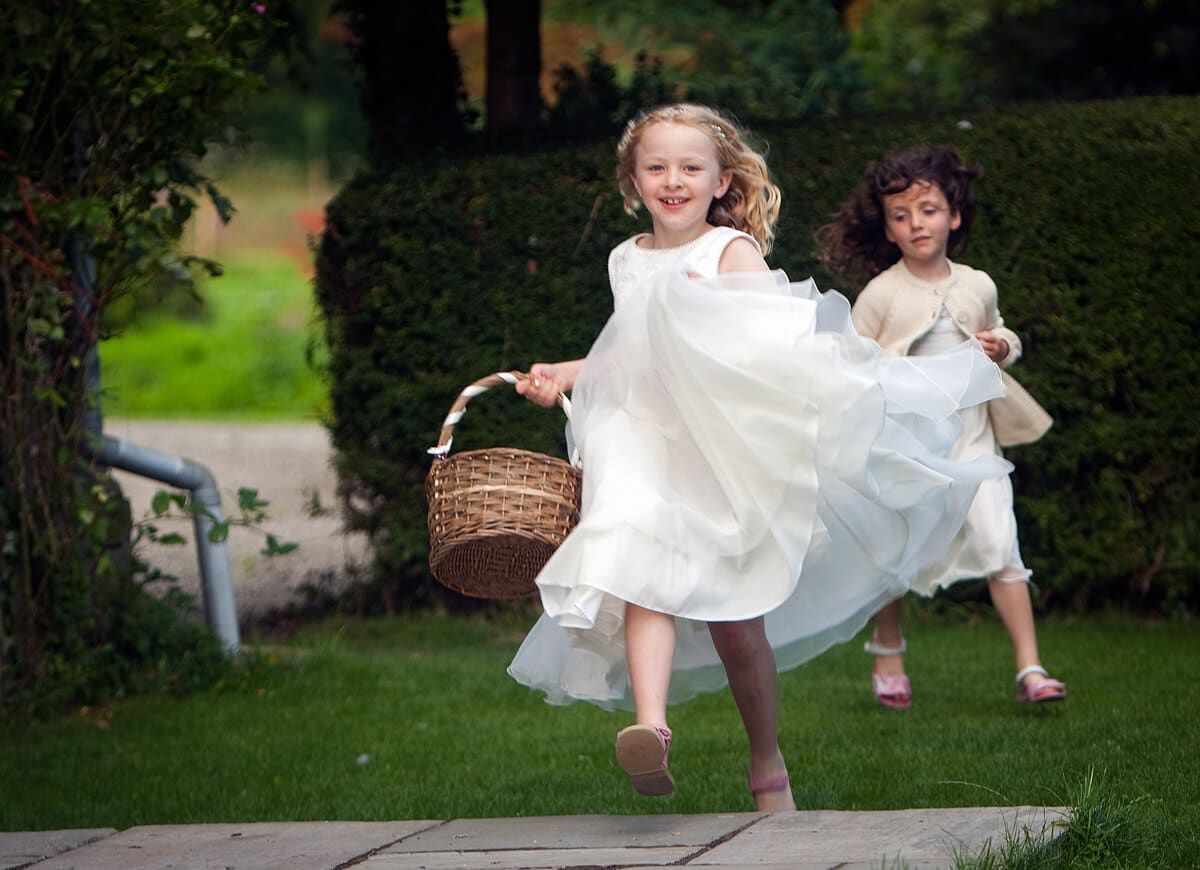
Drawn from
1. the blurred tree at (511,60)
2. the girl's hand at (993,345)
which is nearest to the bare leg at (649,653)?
the girl's hand at (993,345)

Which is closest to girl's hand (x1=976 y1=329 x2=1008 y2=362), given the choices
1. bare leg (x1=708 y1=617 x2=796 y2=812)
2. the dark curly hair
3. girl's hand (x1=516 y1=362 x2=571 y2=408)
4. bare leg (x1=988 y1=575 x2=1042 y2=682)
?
the dark curly hair

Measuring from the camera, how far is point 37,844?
362 cm

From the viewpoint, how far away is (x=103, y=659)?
6000mm

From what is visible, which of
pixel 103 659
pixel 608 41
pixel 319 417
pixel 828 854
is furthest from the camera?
pixel 608 41

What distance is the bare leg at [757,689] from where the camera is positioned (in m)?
3.68

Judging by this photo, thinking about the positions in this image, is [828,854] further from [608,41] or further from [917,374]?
[608,41]

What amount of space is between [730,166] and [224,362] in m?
18.4

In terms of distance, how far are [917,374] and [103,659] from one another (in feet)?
11.3

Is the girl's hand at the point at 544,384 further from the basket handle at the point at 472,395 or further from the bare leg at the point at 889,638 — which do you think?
the bare leg at the point at 889,638

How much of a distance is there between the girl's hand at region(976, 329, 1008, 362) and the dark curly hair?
2.07 ft

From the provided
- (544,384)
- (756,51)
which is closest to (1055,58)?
(756,51)

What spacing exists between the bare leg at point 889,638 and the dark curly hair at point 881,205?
116 cm

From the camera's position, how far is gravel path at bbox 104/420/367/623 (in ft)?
28.7

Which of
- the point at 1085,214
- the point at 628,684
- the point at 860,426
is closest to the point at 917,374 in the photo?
the point at 860,426
